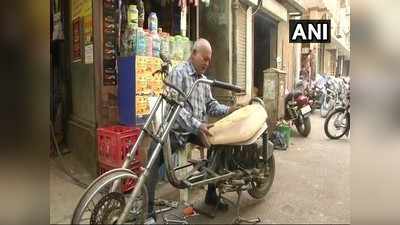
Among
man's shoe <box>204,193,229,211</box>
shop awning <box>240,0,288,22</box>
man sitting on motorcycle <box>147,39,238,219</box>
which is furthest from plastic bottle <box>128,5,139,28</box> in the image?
man's shoe <box>204,193,229,211</box>

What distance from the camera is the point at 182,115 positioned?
148 cm

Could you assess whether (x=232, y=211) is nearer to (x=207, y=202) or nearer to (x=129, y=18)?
(x=207, y=202)

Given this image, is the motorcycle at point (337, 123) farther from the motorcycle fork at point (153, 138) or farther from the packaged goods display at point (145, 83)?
the packaged goods display at point (145, 83)

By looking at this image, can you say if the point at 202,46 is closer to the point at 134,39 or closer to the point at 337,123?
the point at 134,39

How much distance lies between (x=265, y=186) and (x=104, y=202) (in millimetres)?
834

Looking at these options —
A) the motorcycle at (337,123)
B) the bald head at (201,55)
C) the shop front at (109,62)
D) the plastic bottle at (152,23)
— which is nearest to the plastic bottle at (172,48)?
the shop front at (109,62)

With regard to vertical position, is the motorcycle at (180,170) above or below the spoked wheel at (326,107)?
below

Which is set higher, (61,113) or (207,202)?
(61,113)

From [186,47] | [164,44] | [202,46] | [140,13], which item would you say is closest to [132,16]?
[140,13]

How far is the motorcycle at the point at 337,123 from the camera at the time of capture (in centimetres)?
160

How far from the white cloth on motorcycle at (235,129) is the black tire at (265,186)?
10.4 inches
